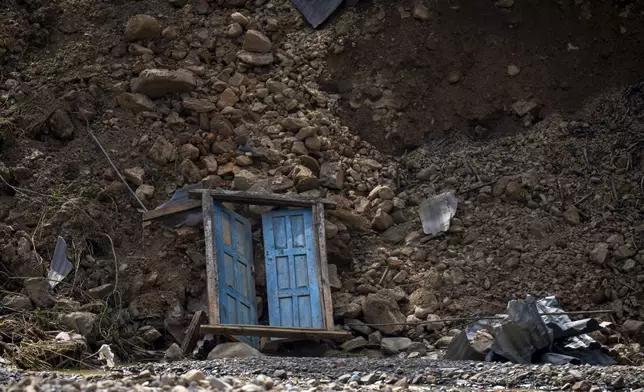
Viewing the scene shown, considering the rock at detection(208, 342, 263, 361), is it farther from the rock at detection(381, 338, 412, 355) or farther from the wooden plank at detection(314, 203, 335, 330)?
the rock at detection(381, 338, 412, 355)

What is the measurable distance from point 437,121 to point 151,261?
9.10 feet

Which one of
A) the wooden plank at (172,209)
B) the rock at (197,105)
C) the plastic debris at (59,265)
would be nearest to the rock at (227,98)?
the rock at (197,105)

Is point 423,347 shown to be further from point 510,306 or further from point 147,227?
point 147,227

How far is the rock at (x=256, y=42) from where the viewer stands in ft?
38.0

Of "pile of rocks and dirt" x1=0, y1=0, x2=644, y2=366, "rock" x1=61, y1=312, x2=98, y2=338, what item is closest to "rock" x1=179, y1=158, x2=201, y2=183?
"pile of rocks and dirt" x1=0, y1=0, x2=644, y2=366

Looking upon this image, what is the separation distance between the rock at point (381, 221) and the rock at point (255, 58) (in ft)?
5.50

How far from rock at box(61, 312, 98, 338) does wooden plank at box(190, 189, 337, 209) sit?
1.21 m

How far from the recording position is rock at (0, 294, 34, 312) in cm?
976

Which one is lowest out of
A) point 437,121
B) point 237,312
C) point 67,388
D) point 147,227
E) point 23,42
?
point 67,388

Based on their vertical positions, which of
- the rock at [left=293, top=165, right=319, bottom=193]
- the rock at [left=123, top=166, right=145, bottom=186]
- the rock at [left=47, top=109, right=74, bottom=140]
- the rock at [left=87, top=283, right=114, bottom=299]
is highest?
the rock at [left=47, top=109, right=74, bottom=140]

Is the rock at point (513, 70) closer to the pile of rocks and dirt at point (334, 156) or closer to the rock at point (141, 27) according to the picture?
the pile of rocks and dirt at point (334, 156)

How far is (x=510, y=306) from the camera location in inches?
361

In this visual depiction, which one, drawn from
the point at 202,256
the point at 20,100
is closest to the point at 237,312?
the point at 202,256

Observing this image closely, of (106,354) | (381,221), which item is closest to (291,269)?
(381,221)
